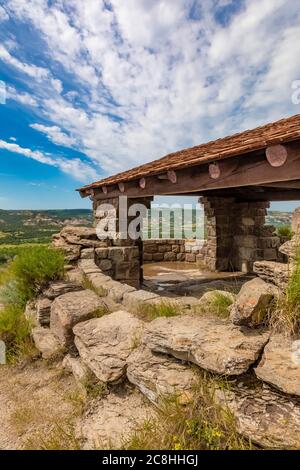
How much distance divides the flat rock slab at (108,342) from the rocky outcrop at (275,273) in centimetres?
127

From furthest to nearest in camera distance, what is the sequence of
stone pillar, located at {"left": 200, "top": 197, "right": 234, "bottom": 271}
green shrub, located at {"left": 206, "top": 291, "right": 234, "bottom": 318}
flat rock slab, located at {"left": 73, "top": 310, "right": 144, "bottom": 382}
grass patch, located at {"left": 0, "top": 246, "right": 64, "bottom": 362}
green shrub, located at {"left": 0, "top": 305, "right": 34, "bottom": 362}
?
stone pillar, located at {"left": 200, "top": 197, "right": 234, "bottom": 271}, grass patch, located at {"left": 0, "top": 246, "right": 64, "bottom": 362}, green shrub, located at {"left": 0, "top": 305, "right": 34, "bottom": 362}, green shrub, located at {"left": 206, "top": 291, "right": 234, "bottom": 318}, flat rock slab, located at {"left": 73, "top": 310, "right": 144, "bottom": 382}

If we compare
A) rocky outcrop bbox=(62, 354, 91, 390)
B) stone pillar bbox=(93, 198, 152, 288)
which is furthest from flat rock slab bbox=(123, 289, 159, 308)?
stone pillar bbox=(93, 198, 152, 288)

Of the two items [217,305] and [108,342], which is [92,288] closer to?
[108,342]

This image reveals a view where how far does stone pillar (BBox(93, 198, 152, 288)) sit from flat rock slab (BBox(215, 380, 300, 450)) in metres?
4.84

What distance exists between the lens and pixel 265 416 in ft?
5.80

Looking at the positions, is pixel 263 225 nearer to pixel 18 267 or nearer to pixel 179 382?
pixel 18 267

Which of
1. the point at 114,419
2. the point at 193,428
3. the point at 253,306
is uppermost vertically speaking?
the point at 253,306

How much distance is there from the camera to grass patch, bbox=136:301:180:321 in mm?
3064

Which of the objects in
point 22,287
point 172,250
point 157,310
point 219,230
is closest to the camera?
point 157,310

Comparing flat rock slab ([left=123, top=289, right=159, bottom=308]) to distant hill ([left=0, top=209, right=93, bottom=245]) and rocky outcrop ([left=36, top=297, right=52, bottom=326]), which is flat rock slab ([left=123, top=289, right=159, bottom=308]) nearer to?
rocky outcrop ([left=36, top=297, right=52, bottom=326])

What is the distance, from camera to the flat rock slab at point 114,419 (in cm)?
206

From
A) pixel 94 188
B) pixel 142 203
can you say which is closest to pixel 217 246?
pixel 142 203

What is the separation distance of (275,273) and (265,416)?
1.12 meters

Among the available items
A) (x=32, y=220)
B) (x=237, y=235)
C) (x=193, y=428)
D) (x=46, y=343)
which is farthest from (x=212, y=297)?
(x=32, y=220)
